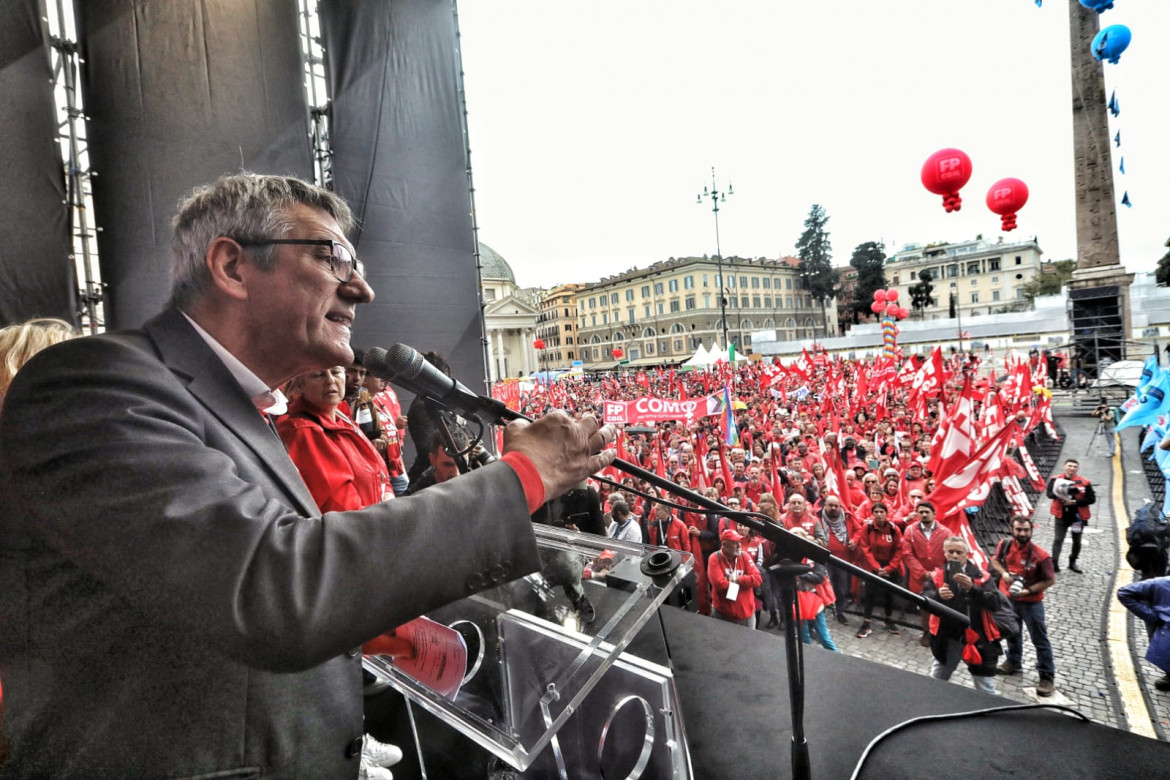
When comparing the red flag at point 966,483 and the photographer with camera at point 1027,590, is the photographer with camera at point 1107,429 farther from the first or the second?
the photographer with camera at point 1027,590

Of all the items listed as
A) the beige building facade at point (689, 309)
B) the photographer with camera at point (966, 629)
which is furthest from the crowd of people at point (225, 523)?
the beige building facade at point (689, 309)

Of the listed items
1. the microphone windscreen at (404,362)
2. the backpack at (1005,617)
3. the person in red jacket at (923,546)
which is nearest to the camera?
the microphone windscreen at (404,362)

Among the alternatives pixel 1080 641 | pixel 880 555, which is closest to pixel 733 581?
pixel 880 555

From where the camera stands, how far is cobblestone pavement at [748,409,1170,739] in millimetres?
4711

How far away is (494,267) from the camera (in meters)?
44.3

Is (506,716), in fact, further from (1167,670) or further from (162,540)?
(1167,670)

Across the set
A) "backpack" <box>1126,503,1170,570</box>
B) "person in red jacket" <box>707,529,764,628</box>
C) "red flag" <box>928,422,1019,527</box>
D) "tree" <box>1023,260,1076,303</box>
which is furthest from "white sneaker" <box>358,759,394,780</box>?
"tree" <box>1023,260,1076,303</box>

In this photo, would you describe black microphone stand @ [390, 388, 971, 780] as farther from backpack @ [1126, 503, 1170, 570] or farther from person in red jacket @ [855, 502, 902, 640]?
backpack @ [1126, 503, 1170, 570]

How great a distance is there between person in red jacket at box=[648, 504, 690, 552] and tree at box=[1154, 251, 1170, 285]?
1888 inches

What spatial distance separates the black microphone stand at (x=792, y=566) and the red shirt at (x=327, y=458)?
1122 millimetres

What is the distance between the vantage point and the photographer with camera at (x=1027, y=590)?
16.6ft

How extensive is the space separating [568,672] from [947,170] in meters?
13.5

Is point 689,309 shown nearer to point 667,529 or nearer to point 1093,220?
point 1093,220

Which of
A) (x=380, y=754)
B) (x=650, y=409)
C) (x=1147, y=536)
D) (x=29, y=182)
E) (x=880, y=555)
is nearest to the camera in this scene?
(x=380, y=754)
